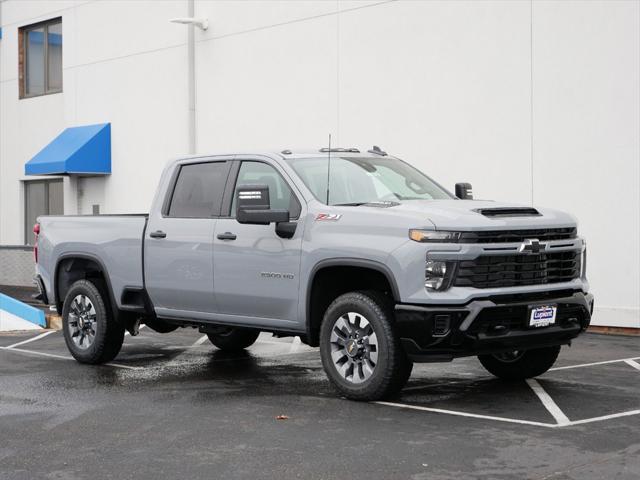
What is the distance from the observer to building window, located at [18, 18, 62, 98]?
25438mm

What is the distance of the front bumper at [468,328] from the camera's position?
780 cm

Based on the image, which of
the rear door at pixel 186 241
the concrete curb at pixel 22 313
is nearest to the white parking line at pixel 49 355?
the rear door at pixel 186 241

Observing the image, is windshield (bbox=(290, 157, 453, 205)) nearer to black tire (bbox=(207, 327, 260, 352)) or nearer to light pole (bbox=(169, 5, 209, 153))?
black tire (bbox=(207, 327, 260, 352))

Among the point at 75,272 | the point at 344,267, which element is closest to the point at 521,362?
the point at 344,267

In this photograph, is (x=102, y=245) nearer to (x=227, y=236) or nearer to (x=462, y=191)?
(x=227, y=236)

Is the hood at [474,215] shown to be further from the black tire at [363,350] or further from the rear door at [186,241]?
the rear door at [186,241]

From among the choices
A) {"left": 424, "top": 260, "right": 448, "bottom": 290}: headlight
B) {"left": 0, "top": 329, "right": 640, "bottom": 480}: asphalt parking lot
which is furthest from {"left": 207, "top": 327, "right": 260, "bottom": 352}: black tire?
{"left": 424, "top": 260, "right": 448, "bottom": 290}: headlight

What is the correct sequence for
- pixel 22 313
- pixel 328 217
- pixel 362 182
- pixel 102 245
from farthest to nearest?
pixel 22 313
pixel 102 245
pixel 362 182
pixel 328 217

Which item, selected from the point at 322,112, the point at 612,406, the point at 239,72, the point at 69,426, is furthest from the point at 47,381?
the point at 239,72

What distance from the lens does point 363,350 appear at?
8.34 meters

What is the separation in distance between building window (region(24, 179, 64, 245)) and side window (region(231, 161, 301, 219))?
16.2m

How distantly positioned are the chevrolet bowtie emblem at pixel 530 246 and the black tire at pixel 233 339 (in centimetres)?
436

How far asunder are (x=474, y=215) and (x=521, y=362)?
1.93 meters

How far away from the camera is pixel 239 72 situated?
19594mm
